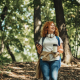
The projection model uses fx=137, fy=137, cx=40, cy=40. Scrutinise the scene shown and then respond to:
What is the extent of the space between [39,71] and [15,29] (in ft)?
27.4

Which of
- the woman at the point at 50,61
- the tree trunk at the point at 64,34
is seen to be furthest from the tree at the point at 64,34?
the woman at the point at 50,61

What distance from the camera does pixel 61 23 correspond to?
25.7 feet

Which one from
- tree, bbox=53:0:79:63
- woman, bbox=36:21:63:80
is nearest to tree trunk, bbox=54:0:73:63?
tree, bbox=53:0:79:63

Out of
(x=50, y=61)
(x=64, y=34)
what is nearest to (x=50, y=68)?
(x=50, y=61)

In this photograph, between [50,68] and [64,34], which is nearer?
[50,68]

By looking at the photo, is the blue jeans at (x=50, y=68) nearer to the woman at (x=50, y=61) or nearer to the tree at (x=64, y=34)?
the woman at (x=50, y=61)

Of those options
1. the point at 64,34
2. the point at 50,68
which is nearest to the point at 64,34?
the point at 64,34

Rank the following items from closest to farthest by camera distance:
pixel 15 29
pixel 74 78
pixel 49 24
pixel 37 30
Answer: pixel 49 24 < pixel 74 78 < pixel 37 30 < pixel 15 29

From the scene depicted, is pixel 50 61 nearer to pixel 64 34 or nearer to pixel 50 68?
pixel 50 68

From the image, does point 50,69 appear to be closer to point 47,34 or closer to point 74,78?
point 47,34

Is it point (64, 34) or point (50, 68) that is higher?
point (64, 34)

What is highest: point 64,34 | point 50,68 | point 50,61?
point 64,34

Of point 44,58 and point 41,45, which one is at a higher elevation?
point 41,45

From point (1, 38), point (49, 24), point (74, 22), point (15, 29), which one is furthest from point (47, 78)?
point (15, 29)
